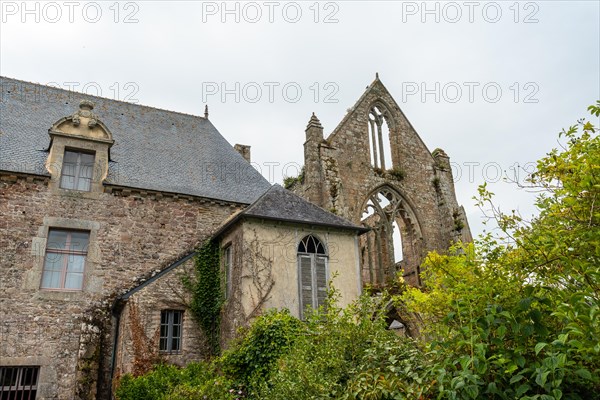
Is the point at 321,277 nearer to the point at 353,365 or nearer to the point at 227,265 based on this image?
the point at 227,265

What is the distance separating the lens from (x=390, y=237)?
54.5ft

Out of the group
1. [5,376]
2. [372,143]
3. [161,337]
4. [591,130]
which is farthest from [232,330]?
[372,143]

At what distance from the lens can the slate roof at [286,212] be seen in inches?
432

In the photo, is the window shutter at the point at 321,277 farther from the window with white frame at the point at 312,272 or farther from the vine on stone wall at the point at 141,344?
the vine on stone wall at the point at 141,344

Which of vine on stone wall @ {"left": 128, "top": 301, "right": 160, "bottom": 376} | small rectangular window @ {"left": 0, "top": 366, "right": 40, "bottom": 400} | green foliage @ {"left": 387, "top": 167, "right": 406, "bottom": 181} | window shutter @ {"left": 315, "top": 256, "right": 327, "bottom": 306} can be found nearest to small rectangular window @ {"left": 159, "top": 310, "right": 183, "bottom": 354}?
vine on stone wall @ {"left": 128, "top": 301, "right": 160, "bottom": 376}

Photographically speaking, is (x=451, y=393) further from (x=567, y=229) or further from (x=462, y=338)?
(x=567, y=229)

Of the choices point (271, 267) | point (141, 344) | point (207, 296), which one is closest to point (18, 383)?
point (141, 344)

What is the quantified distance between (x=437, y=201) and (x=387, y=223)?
2.66 meters

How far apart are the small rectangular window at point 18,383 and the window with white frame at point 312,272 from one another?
5.80 m

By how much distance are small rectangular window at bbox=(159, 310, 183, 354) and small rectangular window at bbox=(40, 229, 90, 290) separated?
2.13 meters

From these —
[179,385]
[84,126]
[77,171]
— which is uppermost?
[84,126]

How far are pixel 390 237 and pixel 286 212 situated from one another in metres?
6.34

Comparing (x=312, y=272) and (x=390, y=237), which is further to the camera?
(x=390, y=237)

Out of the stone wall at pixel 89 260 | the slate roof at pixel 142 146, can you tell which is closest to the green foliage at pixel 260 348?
the stone wall at pixel 89 260
